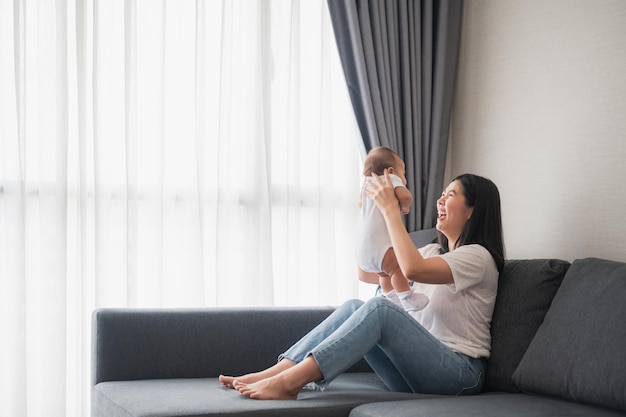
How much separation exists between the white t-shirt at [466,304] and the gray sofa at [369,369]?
0.18 feet

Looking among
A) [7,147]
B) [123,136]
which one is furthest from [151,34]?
[7,147]

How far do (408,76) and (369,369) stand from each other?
1.44 metres

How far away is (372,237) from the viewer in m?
3.02

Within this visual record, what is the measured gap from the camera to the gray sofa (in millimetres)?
2250

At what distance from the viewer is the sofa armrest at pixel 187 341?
280 centimetres

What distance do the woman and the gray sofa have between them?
0.07 meters

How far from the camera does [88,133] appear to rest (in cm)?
335

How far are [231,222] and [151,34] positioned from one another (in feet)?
2.82

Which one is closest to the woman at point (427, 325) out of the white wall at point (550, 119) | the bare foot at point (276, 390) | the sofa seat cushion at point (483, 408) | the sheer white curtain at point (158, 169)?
the bare foot at point (276, 390)

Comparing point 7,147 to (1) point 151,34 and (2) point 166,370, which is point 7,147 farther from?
(2) point 166,370

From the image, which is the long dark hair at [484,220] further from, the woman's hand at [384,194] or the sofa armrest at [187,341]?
the sofa armrest at [187,341]

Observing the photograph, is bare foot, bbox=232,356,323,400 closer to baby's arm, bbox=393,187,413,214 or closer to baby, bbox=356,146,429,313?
baby, bbox=356,146,429,313

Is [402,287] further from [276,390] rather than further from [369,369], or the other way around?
[276,390]

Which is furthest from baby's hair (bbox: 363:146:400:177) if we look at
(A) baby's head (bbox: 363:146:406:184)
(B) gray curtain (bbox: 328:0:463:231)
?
(B) gray curtain (bbox: 328:0:463:231)
